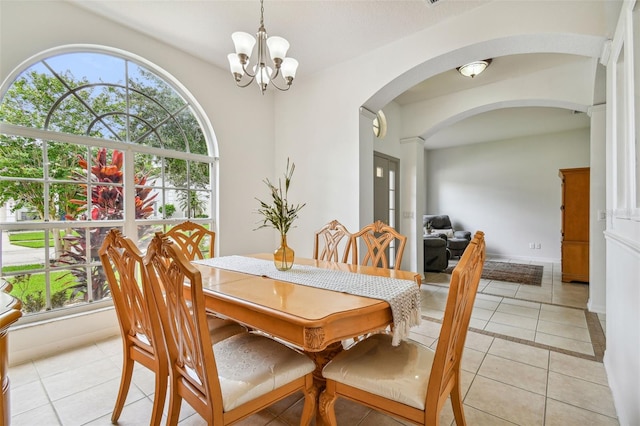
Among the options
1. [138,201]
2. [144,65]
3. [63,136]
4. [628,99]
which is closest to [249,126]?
[144,65]

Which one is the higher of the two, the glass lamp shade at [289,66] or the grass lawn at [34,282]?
the glass lamp shade at [289,66]

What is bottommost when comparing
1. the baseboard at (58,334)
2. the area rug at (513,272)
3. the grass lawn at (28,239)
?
the area rug at (513,272)

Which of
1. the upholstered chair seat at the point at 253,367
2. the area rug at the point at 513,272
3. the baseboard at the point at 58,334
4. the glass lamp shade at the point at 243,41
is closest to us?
the upholstered chair seat at the point at 253,367

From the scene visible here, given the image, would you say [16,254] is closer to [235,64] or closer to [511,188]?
[235,64]

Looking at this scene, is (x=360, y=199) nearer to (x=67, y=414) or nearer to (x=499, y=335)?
(x=499, y=335)

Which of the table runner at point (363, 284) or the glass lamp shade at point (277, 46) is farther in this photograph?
the glass lamp shade at point (277, 46)

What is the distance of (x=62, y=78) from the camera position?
8.05ft

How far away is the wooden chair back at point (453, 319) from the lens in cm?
102

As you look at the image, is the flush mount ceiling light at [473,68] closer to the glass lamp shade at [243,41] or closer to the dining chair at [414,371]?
the glass lamp shade at [243,41]

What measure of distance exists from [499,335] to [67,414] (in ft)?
10.8

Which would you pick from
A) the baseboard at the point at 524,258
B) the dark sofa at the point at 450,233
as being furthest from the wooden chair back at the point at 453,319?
the baseboard at the point at 524,258

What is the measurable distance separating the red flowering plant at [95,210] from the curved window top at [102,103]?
0.27 metres

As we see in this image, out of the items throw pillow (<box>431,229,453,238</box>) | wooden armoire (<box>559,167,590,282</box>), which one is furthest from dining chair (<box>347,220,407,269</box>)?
throw pillow (<box>431,229,453,238</box>)

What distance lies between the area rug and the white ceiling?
321 cm
